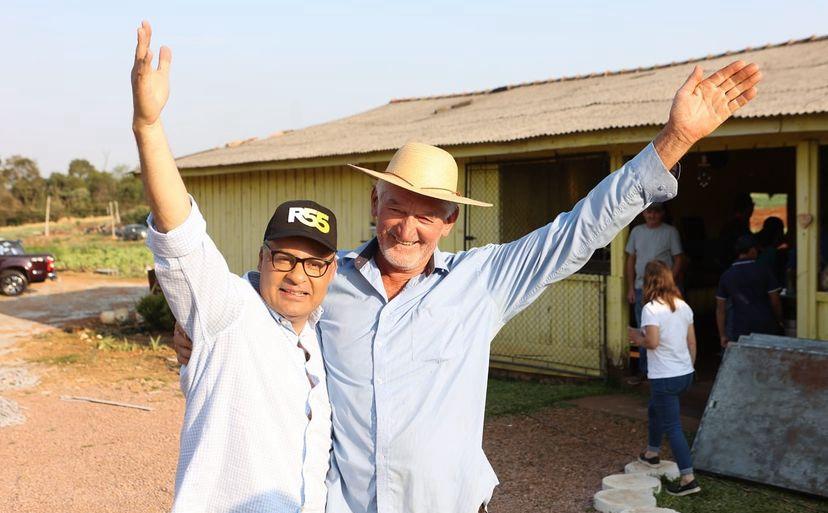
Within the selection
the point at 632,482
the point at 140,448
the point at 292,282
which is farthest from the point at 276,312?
the point at 140,448

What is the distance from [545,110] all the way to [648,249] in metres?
3.09

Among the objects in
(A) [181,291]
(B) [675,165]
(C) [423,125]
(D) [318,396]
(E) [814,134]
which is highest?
(C) [423,125]

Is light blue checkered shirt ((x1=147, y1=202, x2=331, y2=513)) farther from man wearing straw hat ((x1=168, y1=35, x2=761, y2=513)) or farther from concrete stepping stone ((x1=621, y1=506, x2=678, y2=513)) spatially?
concrete stepping stone ((x1=621, y1=506, x2=678, y2=513))

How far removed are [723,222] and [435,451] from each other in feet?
41.2

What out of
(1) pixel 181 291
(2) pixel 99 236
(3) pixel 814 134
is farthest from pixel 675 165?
(2) pixel 99 236

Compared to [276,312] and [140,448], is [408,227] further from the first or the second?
[140,448]

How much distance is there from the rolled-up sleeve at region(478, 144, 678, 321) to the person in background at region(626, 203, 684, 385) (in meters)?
6.27

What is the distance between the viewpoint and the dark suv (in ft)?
70.3

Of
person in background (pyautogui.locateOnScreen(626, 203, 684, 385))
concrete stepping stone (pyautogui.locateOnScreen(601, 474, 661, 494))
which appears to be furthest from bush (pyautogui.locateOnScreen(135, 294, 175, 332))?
concrete stepping stone (pyautogui.locateOnScreen(601, 474, 661, 494))

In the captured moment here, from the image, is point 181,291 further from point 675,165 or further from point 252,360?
point 675,165

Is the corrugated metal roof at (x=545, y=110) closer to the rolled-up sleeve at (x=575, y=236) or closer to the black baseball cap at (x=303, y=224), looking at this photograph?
the rolled-up sleeve at (x=575, y=236)

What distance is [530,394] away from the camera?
8.73m

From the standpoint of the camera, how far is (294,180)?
12094 mm

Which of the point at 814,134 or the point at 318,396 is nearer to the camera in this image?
the point at 318,396
